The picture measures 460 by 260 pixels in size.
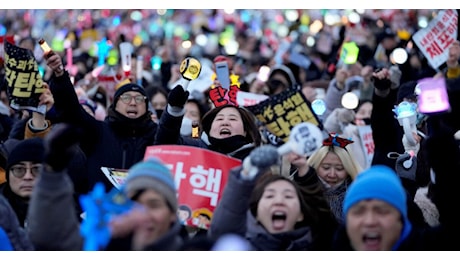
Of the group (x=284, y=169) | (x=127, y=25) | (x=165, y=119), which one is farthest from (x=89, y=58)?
(x=284, y=169)

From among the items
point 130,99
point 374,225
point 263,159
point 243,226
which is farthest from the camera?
point 130,99

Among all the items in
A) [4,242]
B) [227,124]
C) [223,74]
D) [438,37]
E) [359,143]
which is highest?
[438,37]

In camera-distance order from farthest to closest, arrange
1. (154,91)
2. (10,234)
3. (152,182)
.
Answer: (154,91), (10,234), (152,182)

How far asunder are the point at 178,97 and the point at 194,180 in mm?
1229

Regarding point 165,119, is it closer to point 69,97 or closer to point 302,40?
point 69,97

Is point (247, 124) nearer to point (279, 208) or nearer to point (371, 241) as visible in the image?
point (279, 208)

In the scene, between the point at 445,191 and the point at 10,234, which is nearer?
the point at 445,191

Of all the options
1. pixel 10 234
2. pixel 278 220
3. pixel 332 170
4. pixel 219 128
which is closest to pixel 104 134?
pixel 219 128

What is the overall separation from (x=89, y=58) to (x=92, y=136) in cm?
770

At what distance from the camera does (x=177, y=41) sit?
18.7m

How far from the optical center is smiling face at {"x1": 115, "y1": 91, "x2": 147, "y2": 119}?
713cm

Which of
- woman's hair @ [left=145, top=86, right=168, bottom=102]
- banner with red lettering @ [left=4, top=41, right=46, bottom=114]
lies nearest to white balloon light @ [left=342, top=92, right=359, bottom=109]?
woman's hair @ [left=145, top=86, right=168, bottom=102]

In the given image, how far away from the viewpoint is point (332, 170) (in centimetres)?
633

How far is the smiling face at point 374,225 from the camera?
4.57 m
